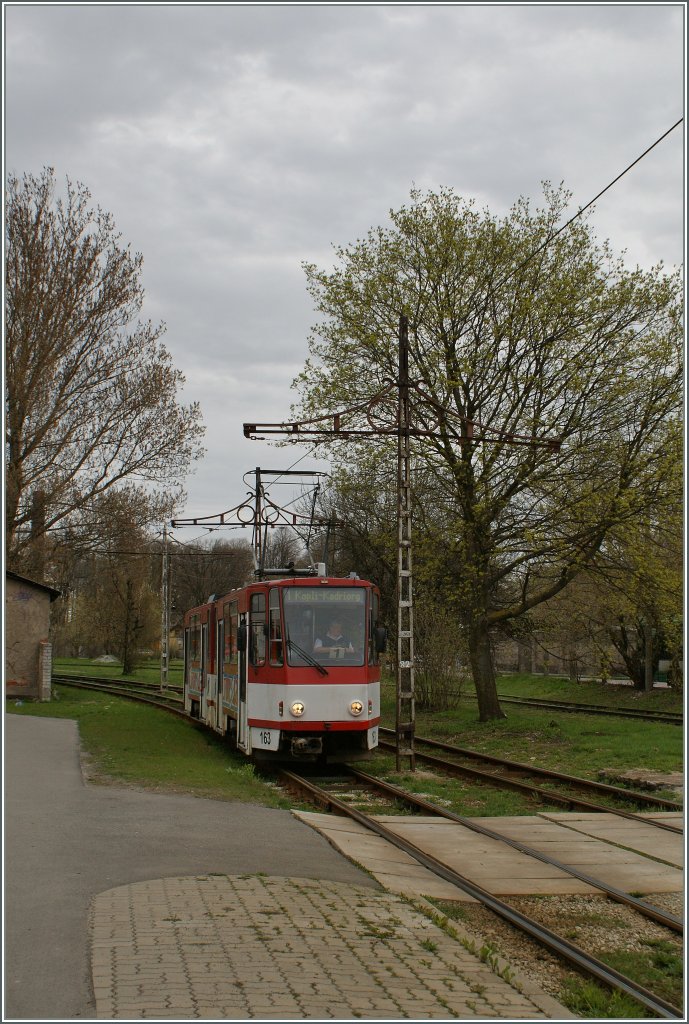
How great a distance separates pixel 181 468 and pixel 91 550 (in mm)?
3951

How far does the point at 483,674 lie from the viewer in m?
24.5

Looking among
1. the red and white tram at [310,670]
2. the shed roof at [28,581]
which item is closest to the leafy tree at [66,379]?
the shed roof at [28,581]

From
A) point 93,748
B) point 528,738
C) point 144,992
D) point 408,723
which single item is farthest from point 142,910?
point 528,738

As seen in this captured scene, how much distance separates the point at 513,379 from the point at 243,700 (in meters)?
10.4

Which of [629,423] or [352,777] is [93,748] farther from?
[629,423]

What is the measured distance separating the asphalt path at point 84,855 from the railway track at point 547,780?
4059 millimetres

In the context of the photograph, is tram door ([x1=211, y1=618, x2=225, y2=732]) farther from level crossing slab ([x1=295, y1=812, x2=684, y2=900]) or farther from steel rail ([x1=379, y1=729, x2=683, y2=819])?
level crossing slab ([x1=295, y1=812, x2=684, y2=900])

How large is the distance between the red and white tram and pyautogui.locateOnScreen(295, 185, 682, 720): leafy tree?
649cm

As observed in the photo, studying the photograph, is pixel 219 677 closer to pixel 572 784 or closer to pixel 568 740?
pixel 568 740

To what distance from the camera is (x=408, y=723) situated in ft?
54.2

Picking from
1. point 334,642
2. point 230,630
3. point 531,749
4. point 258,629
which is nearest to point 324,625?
point 334,642

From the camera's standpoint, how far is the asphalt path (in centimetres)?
546

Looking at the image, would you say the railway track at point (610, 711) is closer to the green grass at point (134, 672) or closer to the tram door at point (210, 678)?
the tram door at point (210, 678)

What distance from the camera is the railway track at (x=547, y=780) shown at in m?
12.7
